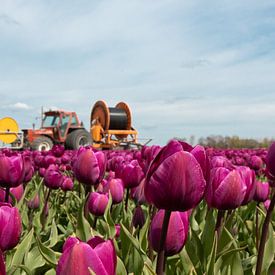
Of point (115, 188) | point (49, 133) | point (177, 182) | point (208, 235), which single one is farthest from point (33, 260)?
point (49, 133)

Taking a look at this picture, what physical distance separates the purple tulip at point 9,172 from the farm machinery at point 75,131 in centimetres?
1391

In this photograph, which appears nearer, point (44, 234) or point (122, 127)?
point (44, 234)

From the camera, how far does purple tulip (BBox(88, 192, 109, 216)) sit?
1952mm

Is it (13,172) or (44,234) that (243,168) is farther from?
(44,234)

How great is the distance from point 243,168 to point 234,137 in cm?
4176

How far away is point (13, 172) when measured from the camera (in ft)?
6.05

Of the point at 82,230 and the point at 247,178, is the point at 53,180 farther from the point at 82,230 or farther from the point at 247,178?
the point at 247,178

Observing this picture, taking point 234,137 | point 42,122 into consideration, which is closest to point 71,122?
point 42,122

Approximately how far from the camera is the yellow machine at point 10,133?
56.1 feet

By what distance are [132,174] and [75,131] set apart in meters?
14.5

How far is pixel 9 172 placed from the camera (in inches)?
72.2

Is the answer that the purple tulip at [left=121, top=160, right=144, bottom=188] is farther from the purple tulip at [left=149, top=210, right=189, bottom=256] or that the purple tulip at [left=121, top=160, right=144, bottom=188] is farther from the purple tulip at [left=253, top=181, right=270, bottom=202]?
the purple tulip at [left=149, top=210, right=189, bottom=256]

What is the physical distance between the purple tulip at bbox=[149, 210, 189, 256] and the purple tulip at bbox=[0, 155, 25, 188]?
806 mm

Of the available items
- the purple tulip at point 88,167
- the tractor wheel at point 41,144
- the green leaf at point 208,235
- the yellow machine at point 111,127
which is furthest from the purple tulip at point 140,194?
the yellow machine at point 111,127
